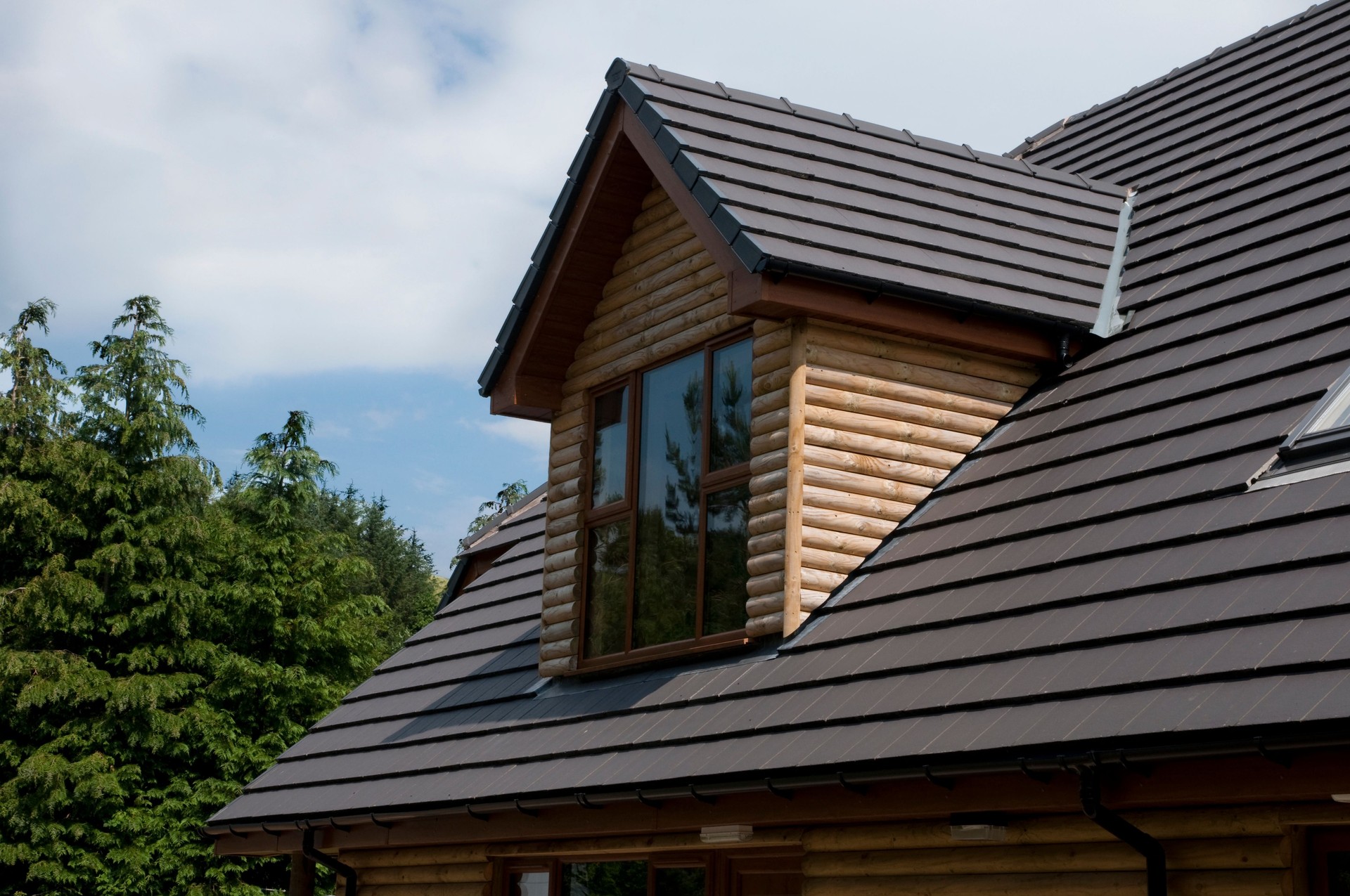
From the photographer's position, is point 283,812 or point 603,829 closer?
point 603,829

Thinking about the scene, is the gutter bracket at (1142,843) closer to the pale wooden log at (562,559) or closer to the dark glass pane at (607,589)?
the dark glass pane at (607,589)

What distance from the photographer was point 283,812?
1028 centimetres

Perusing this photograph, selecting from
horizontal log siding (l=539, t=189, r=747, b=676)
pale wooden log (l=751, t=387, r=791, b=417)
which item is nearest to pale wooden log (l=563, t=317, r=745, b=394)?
horizontal log siding (l=539, t=189, r=747, b=676)

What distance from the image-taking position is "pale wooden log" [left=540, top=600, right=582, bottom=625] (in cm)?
953

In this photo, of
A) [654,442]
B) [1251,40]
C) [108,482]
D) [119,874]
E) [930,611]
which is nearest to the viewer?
[930,611]

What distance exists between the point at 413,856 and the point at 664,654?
2961mm

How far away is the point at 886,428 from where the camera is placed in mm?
8102

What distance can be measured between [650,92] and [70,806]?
22587 millimetres

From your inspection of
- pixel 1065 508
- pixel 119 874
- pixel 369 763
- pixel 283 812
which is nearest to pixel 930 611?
pixel 1065 508

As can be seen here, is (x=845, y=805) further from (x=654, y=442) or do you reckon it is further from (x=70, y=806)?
(x=70, y=806)

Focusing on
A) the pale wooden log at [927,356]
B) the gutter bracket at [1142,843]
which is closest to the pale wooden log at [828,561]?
the pale wooden log at [927,356]

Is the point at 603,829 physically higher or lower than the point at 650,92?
lower

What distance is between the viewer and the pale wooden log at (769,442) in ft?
26.1

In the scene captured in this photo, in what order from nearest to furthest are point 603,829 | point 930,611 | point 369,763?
point 930,611, point 603,829, point 369,763
